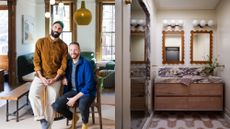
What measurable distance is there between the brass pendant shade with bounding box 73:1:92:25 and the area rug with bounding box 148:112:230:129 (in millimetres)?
2432

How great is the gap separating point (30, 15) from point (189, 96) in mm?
3499

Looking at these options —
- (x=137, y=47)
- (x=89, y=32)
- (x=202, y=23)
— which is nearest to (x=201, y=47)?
(x=202, y=23)

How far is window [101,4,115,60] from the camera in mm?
3592

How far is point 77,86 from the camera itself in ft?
11.3

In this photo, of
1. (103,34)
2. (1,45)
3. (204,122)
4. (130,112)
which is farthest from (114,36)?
(204,122)

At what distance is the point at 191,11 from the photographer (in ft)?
22.8

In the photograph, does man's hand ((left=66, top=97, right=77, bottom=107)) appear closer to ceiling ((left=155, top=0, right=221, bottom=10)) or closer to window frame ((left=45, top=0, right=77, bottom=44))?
window frame ((left=45, top=0, right=77, bottom=44))

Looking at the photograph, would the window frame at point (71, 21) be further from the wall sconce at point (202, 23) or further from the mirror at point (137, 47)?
the wall sconce at point (202, 23)

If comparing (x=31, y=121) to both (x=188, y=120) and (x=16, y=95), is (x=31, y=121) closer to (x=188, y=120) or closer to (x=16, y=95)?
(x=16, y=95)

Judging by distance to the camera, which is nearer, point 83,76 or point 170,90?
point 83,76

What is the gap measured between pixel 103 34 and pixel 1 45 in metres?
1.93

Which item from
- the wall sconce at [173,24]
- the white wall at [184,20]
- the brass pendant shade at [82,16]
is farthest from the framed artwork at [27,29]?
the wall sconce at [173,24]

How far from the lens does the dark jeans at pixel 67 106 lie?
137 inches

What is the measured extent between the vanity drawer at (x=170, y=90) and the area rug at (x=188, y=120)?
0.44 meters
